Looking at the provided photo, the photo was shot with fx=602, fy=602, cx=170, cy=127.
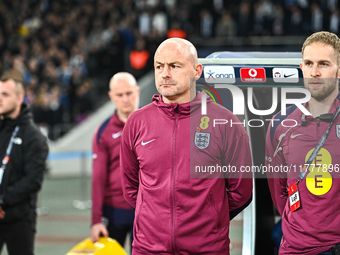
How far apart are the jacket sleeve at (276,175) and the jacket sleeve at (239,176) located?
186 mm

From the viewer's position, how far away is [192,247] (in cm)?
315

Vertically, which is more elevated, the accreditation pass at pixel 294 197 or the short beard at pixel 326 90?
the short beard at pixel 326 90

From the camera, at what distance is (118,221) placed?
510 cm

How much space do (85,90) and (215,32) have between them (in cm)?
445

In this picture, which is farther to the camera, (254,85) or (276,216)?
(276,216)

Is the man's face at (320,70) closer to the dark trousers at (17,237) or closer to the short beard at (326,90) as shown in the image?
the short beard at (326,90)

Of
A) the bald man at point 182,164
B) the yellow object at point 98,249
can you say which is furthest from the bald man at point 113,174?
the bald man at point 182,164

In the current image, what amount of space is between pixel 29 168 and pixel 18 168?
0.37 ft

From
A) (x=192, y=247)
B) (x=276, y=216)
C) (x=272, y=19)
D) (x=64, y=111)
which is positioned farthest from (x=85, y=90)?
(x=192, y=247)

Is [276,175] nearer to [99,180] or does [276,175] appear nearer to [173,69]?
[173,69]

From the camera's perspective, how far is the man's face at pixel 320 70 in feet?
10.4

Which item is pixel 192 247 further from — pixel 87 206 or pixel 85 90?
pixel 85 90

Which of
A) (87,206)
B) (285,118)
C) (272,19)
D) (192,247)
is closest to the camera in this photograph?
(192,247)

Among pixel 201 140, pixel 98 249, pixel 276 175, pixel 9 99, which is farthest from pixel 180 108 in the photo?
pixel 9 99
